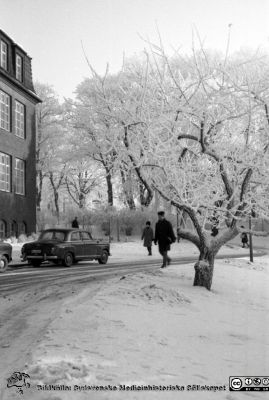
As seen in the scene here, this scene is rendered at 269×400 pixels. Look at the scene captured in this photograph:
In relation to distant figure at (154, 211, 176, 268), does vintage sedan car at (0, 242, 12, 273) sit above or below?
below

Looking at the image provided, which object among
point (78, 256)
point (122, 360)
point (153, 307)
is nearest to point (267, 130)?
point (153, 307)

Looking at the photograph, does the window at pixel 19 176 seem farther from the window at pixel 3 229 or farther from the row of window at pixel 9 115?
the window at pixel 3 229

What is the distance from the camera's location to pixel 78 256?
64.2 feet

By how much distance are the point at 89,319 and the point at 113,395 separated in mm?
2780

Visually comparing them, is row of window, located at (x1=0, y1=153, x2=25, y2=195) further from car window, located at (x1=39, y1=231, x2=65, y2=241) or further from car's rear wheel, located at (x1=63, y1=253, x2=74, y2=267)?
car's rear wheel, located at (x1=63, y1=253, x2=74, y2=267)

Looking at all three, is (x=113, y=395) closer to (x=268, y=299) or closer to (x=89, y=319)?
(x=89, y=319)

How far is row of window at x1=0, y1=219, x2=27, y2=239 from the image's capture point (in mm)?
29328

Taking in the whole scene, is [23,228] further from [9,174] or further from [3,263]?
[3,263]

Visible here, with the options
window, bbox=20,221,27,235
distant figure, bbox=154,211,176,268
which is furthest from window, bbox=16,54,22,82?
distant figure, bbox=154,211,176,268

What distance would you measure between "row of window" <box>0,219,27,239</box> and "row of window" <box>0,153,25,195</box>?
188 cm

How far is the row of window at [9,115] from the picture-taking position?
98.1ft

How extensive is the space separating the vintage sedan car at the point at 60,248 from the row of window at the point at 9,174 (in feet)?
36.6

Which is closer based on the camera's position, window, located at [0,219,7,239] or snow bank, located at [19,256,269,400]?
snow bank, located at [19,256,269,400]

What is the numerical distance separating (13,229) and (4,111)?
6894 mm
